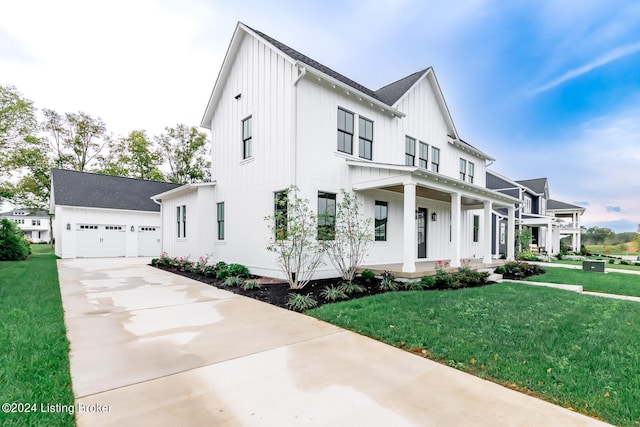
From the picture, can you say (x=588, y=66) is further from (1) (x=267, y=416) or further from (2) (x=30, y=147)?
(2) (x=30, y=147)

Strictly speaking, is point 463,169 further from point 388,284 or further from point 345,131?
point 388,284

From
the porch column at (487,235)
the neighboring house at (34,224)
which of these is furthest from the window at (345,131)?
the neighboring house at (34,224)

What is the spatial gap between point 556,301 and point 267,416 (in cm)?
696

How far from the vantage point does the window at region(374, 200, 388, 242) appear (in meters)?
10.6

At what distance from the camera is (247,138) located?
11.0 m

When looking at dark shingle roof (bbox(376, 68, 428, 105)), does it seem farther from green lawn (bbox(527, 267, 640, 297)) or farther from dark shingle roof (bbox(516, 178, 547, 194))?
dark shingle roof (bbox(516, 178, 547, 194))

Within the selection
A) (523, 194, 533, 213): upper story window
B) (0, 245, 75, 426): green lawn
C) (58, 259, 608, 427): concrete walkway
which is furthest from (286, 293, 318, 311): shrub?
(523, 194, 533, 213): upper story window

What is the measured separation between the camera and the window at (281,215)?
26.4 feet

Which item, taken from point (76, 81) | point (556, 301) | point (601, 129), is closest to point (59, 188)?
point (76, 81)

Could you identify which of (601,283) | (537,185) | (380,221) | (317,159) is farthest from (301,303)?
(537,185)

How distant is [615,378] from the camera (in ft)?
10.1

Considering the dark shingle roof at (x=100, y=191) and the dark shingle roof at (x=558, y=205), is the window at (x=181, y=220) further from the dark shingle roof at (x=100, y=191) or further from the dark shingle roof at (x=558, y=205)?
the dark shingle roof at (x=558, y=205)

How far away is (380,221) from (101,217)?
18.5m

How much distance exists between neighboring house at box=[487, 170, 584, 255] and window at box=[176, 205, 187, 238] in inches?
719
